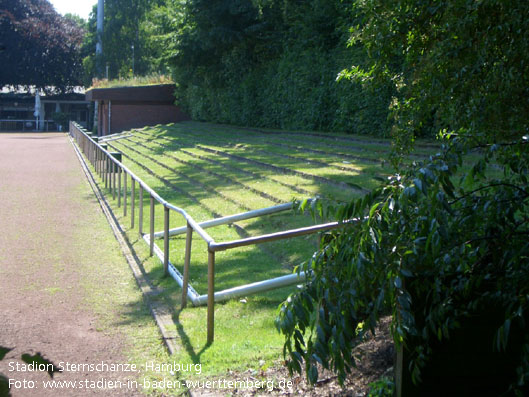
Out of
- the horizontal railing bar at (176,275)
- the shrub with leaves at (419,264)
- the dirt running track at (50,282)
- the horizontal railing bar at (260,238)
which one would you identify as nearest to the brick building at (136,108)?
the dirt running track at (50,282)

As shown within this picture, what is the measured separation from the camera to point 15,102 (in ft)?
196

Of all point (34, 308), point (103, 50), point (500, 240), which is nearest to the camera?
point (500, 240)

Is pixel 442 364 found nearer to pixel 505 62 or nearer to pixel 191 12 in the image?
pixel 505 62

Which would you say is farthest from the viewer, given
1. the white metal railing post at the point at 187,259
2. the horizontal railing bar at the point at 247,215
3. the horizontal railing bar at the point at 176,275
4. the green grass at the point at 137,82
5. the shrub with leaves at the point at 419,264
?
the green grass at the point at 137,82

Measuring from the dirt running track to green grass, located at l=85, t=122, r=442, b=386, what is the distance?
57cm

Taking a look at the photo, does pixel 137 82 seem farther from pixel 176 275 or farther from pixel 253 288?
pixel 253 288

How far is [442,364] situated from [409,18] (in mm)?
3318

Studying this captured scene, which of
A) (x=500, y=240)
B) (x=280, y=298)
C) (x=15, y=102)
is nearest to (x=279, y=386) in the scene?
(x=500, y=240)

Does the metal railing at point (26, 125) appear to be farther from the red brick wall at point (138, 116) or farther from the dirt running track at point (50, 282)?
the dirt running track at point (50, 282)

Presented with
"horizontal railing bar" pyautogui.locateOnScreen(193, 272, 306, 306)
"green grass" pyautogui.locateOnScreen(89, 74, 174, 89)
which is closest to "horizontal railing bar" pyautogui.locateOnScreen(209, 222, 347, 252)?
"horizontal railing bar" pyautogui.locateOnScreen(193, 272, 306, 306)

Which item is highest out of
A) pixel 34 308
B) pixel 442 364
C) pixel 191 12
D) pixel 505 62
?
pixel 191 12

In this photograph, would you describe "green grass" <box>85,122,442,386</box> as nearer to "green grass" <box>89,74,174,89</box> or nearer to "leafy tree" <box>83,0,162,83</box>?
"green grass" <box>89,74,174,89</box>

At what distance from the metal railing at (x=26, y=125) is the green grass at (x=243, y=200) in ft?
119

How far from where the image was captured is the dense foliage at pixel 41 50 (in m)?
55.8
